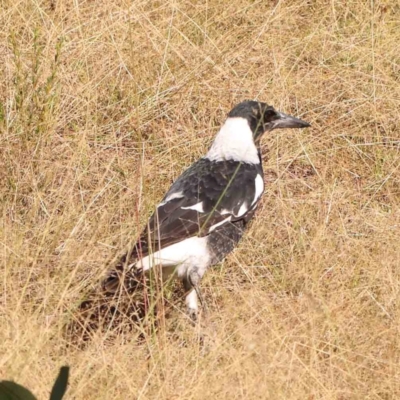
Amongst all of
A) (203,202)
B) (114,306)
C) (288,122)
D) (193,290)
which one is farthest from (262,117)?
(114,306)

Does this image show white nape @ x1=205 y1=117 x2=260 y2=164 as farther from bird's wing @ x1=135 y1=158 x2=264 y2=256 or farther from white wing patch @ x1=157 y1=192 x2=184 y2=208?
white wing patch @ x1=157 y1=192 x2=184 y2=208

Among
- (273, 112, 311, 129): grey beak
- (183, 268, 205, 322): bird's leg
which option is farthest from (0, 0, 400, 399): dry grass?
(273, 112, 311, 129): grey beak

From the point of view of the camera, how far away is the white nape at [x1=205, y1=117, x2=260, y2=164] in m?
4.98

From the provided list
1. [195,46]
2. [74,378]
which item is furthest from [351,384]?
[195,46]

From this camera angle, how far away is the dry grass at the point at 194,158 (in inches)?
136

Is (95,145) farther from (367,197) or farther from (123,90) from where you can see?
(367,197)

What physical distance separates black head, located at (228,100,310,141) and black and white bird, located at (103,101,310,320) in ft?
0.51

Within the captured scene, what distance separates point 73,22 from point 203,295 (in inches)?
81.2

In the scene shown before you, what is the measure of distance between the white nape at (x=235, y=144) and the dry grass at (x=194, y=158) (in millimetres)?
304

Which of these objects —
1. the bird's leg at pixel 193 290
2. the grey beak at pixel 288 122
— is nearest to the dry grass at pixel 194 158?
the bird's leg at pixel 193 290

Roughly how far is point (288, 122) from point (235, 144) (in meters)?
0.37

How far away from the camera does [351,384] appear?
11.3 feet

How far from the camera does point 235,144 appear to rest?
16.5ft

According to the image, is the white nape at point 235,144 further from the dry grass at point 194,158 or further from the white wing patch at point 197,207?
the white wing patch at point 197,207
